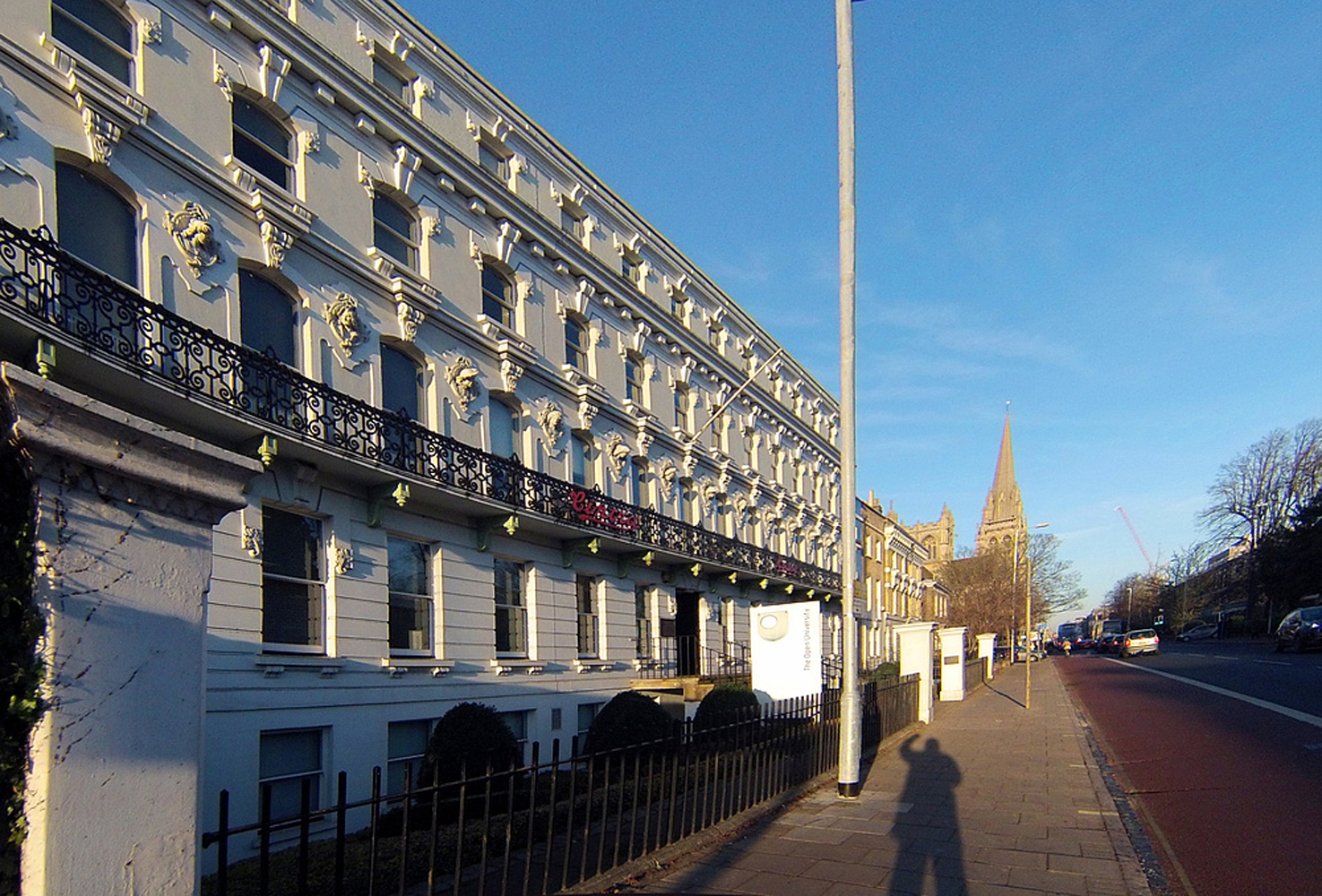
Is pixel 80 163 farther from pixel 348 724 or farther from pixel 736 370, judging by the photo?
pixel 736 370

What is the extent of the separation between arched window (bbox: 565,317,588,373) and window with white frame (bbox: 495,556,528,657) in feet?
20.4

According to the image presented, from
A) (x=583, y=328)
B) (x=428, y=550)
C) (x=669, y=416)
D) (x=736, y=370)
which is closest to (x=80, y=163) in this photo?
(x=428, y=550)

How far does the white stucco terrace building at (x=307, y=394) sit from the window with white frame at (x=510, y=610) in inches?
2.8

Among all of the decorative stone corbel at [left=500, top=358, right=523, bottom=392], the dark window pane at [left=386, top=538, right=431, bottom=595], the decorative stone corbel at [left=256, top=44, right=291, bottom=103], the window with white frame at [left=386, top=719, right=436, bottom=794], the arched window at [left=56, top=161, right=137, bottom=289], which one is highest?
the decorative stone corbel at [left=256, top=44, right=291, bottom=103]

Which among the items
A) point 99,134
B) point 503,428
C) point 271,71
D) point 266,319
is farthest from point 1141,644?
point 99,134

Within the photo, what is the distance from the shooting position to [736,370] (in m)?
33.2

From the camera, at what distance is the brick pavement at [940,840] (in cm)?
699

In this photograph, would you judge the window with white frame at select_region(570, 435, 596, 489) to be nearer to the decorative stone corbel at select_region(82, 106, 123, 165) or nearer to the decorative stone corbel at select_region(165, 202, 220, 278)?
the decorative stone corbel at select_region(165, 202, 220, 278)

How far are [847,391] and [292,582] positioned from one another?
891cm

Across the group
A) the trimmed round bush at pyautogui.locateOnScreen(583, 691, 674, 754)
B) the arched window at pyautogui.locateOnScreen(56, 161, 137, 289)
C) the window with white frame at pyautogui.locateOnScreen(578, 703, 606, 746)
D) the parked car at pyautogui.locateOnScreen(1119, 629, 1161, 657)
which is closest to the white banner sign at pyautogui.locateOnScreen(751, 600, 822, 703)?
the trimmed round bush at pyautogui.locateOnScreen(583, 691, 674, 754)

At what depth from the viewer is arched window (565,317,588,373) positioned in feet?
73.9

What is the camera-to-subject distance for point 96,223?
38.0 feet

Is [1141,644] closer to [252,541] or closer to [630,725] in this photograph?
[630,725]

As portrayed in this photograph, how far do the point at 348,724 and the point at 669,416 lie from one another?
52.5 ft
